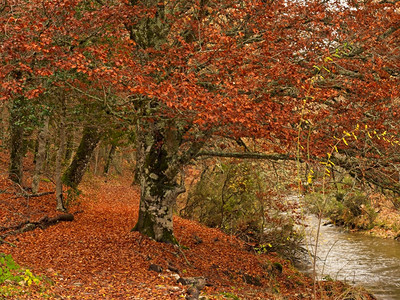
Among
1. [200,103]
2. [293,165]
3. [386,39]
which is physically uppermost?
[386,39]

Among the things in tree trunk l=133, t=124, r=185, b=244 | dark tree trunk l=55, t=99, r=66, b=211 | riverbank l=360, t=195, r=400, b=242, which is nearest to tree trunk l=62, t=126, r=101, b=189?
dark tree trunk l=55, t=99, r=66, b=211

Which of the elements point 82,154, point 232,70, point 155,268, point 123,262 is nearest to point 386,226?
point 82,154

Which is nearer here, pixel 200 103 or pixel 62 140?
pixel 200 103

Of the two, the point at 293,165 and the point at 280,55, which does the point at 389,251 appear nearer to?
the point at 293,165

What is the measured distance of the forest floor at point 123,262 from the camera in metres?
6.66

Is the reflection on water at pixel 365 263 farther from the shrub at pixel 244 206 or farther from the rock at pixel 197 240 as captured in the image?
the rock at pixel 197 240

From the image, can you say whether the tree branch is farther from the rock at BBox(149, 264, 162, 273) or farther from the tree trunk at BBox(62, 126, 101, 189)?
the tree trunk at BBox(62, 126, 101, 189)

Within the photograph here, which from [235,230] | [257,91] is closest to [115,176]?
[235,230]

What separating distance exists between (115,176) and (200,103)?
2408 centimetres

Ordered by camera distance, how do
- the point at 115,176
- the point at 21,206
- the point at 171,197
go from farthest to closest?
the point at 115,176, the point at 21,206, the point at 171,197

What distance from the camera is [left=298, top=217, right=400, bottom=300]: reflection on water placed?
40.4 feet

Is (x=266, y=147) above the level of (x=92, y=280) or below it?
above

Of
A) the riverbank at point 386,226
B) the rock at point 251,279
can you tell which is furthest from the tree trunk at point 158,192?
the riverbank at point 386,226

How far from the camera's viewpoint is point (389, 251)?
1684 centimetres
